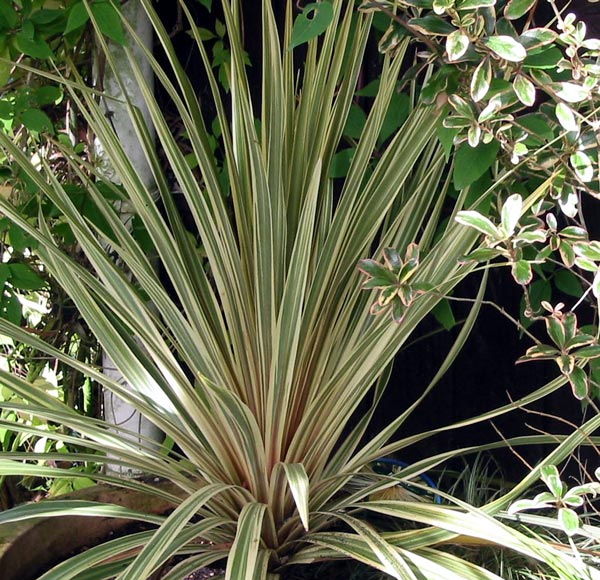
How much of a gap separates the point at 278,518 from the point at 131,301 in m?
0.44

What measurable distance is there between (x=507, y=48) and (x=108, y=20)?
29.7 inches

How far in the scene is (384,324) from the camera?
3.52 ft

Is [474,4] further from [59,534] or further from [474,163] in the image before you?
[59,534]

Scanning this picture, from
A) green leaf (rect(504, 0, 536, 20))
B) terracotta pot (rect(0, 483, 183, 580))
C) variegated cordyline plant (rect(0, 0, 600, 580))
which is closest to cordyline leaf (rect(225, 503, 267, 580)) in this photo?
variegated cordyline plant (rect(0, 0, 600, 580))

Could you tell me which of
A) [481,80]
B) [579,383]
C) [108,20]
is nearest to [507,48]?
[481,80]

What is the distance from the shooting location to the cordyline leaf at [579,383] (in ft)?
2.79

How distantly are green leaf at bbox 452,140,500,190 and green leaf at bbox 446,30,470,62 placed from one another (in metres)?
0.20

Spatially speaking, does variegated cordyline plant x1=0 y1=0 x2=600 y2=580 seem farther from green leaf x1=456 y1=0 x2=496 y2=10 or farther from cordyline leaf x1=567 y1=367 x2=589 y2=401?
green leaf x1=456 y1=0 x2=496 y2=10

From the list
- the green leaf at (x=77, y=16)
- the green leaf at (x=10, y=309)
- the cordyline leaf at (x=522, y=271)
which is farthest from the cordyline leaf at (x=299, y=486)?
the green leaf at (x=77, y=16)

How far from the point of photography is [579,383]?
0.86 metres

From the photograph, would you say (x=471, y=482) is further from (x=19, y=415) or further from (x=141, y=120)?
(x=19, y=415)

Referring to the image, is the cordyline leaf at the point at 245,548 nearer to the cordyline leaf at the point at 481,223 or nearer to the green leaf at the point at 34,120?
the cordyline leaf at the point at 481,223

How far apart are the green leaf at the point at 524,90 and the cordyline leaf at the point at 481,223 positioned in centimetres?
14

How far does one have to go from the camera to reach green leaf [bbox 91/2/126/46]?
1.20 meters
